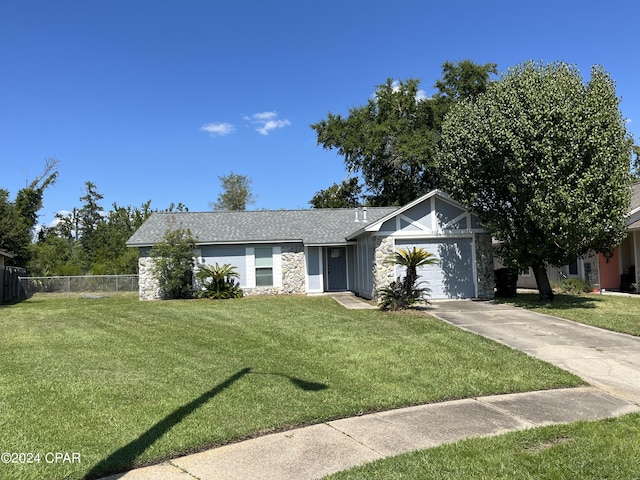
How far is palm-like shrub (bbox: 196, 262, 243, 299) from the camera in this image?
20.7 meters

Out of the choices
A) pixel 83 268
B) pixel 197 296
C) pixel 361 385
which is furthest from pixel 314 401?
pixel 83 268

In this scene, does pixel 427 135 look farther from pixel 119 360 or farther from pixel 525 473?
pixel 525 473

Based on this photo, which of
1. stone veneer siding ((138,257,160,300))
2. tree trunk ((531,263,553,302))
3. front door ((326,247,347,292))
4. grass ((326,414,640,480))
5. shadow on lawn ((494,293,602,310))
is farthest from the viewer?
front door ((326,247,347,292))

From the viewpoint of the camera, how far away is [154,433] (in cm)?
458

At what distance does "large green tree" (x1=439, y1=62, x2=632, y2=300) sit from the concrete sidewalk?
603 centimetres

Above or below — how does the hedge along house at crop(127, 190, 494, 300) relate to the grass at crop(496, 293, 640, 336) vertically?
above

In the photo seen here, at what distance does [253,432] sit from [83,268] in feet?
119

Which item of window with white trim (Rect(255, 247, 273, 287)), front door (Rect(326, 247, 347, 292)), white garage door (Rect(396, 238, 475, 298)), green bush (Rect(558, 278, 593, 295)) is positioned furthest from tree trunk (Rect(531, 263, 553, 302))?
window with white trim (Rect(255, 247, 273, 287))

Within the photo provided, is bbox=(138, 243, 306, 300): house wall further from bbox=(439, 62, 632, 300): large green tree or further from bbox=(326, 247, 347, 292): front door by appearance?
bbox=(439, 62, 632, 300): large green tree

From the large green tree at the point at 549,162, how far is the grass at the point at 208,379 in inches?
209

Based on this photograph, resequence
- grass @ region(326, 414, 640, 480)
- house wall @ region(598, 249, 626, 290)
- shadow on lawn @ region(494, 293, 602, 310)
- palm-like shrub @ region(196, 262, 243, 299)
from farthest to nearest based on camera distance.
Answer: palm-like shrub @ region(196, 262, 243, 299) → house wall @ region(598, 249, 626, 290) → shadow on lawn @ region(494, 293, 602, 310) → grass @ region(326, 414, 640, 480)

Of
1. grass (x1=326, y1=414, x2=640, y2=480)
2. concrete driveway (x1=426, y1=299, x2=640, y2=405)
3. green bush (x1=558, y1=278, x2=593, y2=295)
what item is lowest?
grass (x1=326, y1=414, x2=640, y2=480)

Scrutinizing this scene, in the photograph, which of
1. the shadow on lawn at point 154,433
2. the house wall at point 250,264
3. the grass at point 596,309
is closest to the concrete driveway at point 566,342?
the grass at point 596,309

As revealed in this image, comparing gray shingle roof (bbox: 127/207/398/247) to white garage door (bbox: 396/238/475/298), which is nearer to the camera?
white garage door (bbox: 396/238/475/298)
